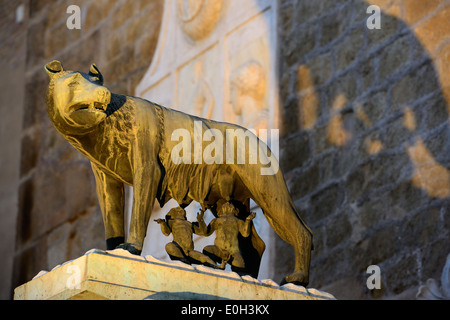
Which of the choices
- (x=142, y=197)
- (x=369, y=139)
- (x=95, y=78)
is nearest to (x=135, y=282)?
(x=142, y=197)

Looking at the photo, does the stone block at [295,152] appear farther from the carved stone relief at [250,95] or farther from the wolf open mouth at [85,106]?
the wolf open mouth at [85,106]

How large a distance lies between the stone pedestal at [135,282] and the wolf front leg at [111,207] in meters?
0.41

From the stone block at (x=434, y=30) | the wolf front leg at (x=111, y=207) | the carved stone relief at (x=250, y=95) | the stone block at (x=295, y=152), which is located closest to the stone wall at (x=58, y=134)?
the carved stone relief at (x=250, y=95)

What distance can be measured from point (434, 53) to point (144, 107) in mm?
1625

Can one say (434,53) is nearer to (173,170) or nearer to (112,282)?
(173,170)

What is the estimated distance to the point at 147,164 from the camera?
3.00m

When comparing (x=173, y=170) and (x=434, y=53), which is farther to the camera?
(x=434, y=53)

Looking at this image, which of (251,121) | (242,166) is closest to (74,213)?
(251,121)

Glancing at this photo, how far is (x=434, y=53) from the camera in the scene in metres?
4.22

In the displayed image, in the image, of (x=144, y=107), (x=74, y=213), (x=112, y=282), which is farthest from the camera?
(x=74, y=213)


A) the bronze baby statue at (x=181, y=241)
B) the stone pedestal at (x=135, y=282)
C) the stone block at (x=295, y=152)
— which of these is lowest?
the stone pedestal at (x=135, y=282)

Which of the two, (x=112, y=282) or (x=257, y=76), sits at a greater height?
(x=257, y=76)

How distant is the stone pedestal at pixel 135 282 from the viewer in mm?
2588

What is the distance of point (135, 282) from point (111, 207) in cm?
53
